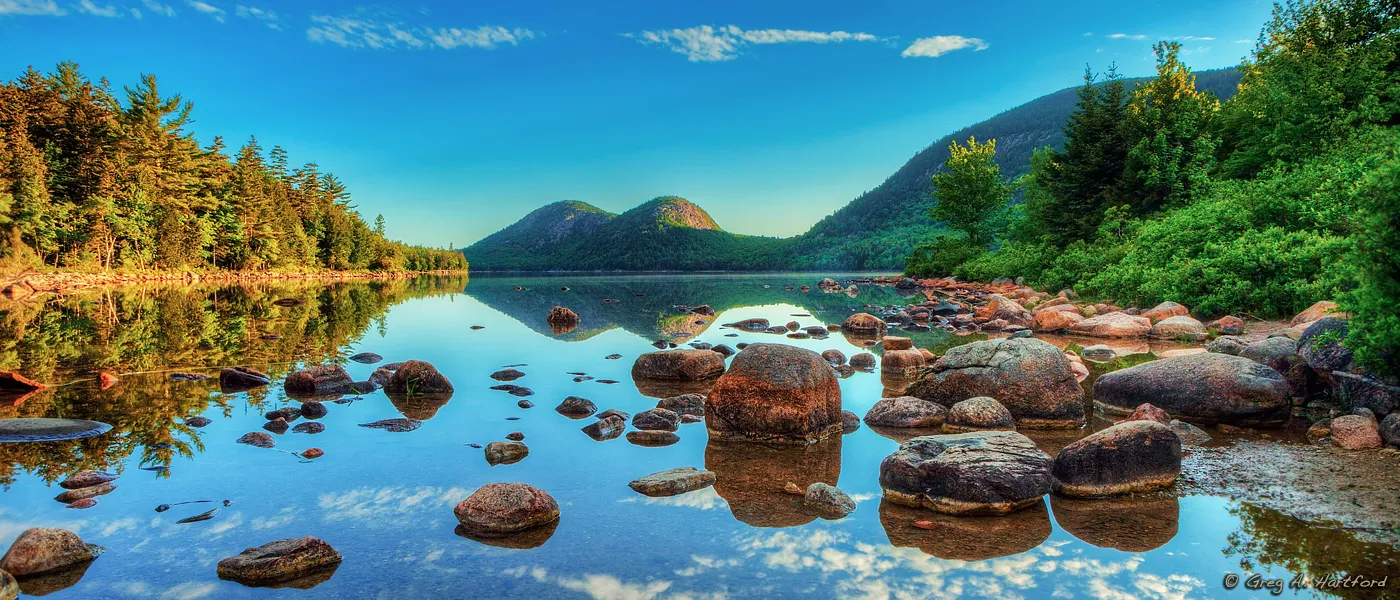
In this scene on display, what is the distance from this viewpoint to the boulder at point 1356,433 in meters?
7.89

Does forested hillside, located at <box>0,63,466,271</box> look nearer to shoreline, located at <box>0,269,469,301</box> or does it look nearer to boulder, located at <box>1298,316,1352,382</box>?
shoreline, located at <box>0,269,469,301</box>

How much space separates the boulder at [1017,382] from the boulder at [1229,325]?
10.9 metres

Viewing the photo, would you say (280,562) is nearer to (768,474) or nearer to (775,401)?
(768,474)

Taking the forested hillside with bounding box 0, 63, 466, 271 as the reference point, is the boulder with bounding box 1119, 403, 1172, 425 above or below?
below

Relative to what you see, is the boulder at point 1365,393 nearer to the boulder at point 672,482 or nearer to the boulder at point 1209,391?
the boulder at point 1209,391

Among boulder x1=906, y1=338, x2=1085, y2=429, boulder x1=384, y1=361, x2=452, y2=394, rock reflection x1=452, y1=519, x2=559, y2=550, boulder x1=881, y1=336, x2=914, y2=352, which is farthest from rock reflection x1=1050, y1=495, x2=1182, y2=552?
boulder x1=384, y1=361, x2=452, y2=394

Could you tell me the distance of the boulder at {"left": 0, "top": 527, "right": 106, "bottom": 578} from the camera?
4723 millimetres

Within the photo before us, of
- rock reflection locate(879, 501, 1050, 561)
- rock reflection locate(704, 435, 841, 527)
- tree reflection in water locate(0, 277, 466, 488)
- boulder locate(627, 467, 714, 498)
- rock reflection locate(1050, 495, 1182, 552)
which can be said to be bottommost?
rock reflection locate(1050, 495, 1182, 552)

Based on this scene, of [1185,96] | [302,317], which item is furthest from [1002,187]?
[302,317]

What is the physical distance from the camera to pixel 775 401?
29.0 feet

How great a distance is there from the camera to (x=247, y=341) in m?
Answer: 18.4

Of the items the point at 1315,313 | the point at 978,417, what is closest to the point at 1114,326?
the point at 1315,313

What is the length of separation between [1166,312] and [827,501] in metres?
19.1

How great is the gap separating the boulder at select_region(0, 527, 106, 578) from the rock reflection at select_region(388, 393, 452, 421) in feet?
16.3
